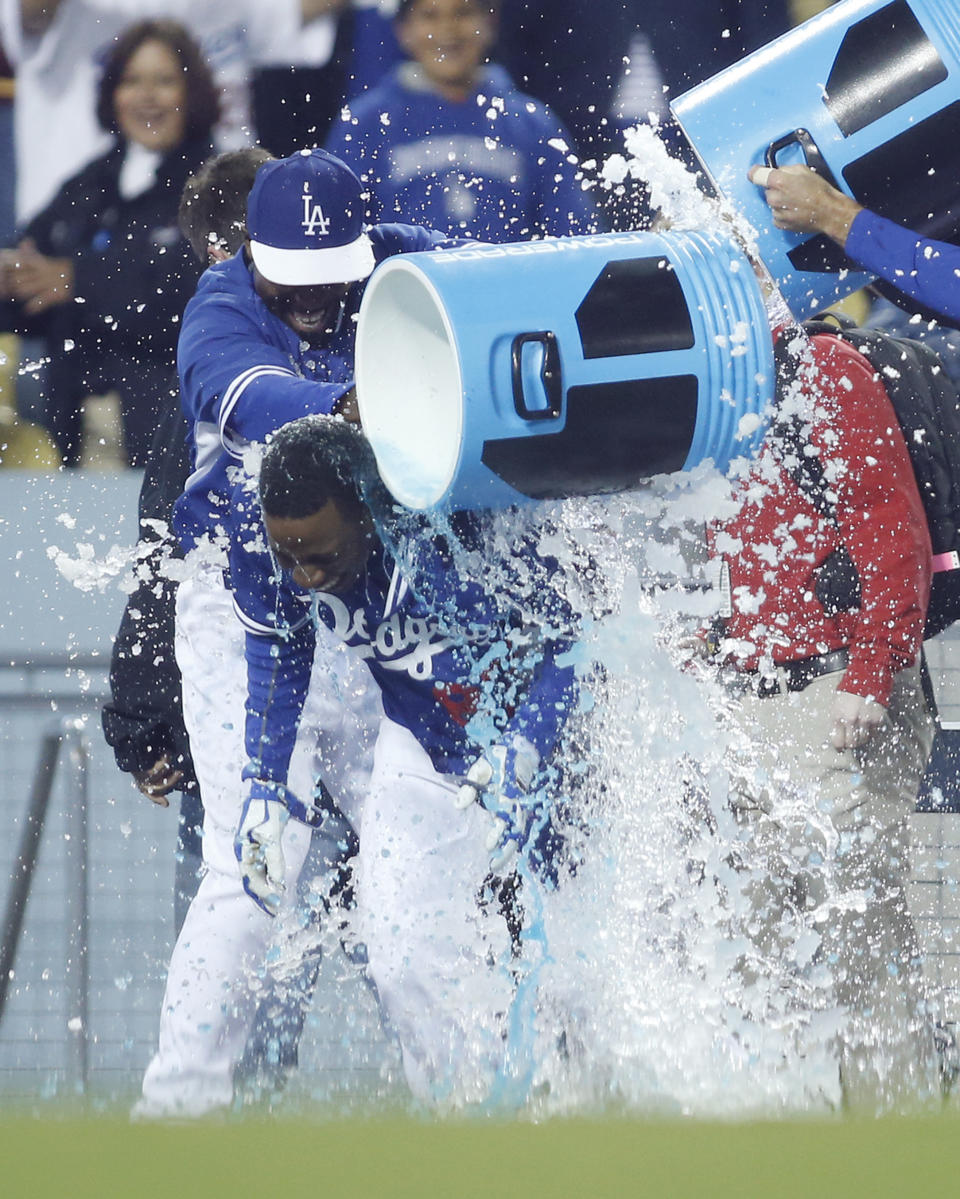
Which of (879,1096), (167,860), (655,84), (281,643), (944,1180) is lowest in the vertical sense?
(879,1096)

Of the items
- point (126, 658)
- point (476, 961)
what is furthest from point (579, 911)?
point (126, 658)

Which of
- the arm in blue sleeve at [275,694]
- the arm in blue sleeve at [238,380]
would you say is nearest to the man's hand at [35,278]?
the arm in blue sleeve at [238,380]

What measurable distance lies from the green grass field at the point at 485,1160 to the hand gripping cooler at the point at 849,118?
1463 mm

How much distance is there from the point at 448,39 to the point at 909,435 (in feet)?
5.84

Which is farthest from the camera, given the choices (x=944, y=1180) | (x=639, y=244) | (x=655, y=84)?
(x=655, y=84)

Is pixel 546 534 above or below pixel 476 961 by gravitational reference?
above

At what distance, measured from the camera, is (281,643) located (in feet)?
8.90

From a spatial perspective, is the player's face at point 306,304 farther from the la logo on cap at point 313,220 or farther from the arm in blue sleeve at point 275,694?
the arm in blue sleeve at point 275,694

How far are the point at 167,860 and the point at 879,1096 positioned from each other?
1561 mm

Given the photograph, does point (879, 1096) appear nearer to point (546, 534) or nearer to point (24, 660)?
point (546, 534)

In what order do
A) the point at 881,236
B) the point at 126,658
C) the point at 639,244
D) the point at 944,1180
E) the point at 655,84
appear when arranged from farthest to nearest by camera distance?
the point at 655,84, the point at 126,658, the point at 881,236, the point at 639,244, the point at 944,1180

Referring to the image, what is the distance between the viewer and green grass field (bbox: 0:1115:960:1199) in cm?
121

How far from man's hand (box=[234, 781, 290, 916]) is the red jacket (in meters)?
0.79

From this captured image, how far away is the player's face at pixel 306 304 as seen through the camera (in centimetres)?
272
